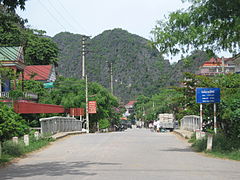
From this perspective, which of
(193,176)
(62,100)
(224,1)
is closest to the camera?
(193,176)

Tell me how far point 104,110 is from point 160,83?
293ft

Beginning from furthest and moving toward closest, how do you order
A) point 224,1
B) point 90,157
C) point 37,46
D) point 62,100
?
1. point 37,46
2. point 62,100
3. point 90,157
4. point 224,1

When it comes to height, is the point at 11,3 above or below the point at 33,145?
above

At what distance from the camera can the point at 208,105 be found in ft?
66.7

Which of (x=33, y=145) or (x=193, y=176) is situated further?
(x=33, y=145)

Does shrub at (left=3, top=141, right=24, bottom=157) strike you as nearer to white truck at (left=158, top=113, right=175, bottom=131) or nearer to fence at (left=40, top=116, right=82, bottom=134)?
fence at (left=40, top=116, right=82, bottom=134)

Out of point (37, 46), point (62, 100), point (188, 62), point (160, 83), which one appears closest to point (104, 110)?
point (62, 100)

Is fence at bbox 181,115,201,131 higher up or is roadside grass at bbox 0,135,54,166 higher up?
fence at bbox 181,115,201,131

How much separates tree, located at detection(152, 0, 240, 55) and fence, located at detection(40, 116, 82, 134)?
35.5 feet

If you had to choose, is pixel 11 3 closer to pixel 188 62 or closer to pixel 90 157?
pixel 90 157

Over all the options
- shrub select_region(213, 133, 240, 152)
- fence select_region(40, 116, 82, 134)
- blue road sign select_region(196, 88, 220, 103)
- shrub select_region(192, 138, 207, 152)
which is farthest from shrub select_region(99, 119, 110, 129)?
blue road sign select_region(196, 88, 220, 103)

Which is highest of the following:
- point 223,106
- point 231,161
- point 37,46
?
point 37,46

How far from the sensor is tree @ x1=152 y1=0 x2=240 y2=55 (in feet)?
53.1

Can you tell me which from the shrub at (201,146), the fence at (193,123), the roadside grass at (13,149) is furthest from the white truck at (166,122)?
the shrub at (201,146)
